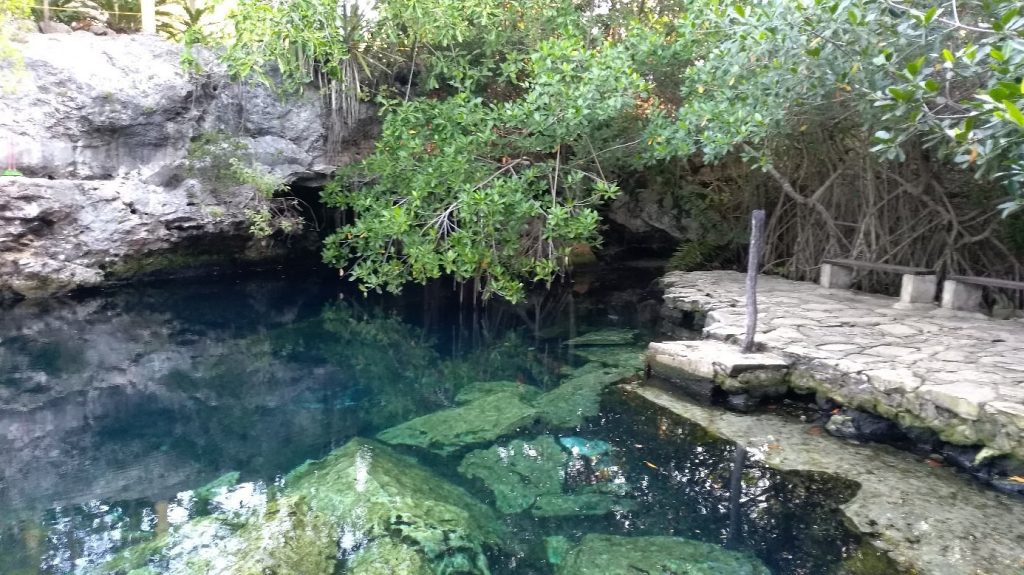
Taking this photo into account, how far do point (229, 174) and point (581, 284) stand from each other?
597cm

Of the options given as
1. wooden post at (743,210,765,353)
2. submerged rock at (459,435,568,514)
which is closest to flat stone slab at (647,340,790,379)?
wooden post at (743,210,765,353)

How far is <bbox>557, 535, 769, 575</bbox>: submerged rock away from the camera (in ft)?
12.5

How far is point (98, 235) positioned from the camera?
10297 millimetres

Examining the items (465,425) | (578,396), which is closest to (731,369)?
(578,396)

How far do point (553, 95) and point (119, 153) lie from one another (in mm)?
7195

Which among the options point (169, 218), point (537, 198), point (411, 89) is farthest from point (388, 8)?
point (169, 218)

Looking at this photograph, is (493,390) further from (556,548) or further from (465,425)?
(556,548)

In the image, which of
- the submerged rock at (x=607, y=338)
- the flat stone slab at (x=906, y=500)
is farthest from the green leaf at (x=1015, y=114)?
the submerged rock at (x=607, y=338)

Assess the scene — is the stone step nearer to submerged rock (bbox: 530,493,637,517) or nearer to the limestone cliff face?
submerged rock (bbox: 530,493,637,517)

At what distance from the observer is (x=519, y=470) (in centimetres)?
502

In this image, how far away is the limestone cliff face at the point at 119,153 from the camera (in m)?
9.82

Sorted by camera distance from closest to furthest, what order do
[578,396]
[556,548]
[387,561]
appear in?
1. [387,561]
2. [556,548]
3. [578,396]

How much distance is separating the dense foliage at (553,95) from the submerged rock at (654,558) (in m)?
3.08

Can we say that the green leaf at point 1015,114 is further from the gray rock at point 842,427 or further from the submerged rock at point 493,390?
the submerged rock at point 493,390
